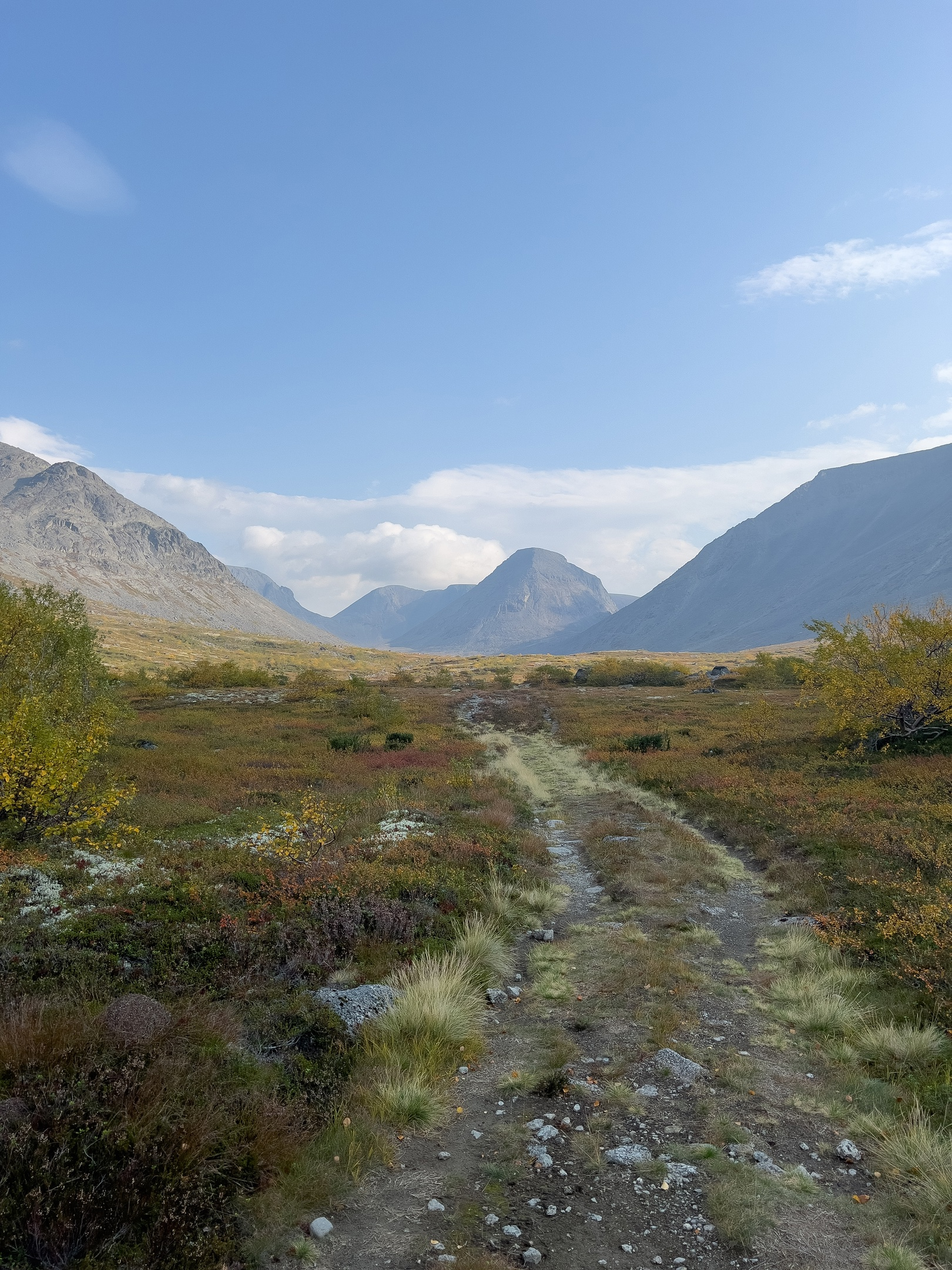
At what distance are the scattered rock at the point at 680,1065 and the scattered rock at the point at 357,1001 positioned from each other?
358 cm

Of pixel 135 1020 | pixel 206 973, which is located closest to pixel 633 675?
pixel 206 973

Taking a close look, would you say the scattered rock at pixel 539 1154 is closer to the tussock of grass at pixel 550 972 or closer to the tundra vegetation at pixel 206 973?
the tundra vegetation at pixel 206 973

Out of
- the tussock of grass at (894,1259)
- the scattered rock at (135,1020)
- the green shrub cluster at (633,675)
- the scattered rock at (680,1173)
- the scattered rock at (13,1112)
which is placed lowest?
the green shrub cluster at (633,675)

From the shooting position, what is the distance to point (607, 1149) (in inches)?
255

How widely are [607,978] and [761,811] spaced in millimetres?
12654

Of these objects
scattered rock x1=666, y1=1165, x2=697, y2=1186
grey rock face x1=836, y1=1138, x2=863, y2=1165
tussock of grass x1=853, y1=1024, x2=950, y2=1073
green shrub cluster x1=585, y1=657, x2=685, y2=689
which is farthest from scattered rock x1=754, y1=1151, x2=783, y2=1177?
green shrub cluster x1=585, y1=657, x2=685, y2=689

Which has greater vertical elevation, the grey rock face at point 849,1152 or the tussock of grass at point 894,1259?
the tussock of grass at point 894,1259

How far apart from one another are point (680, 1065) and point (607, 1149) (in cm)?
184

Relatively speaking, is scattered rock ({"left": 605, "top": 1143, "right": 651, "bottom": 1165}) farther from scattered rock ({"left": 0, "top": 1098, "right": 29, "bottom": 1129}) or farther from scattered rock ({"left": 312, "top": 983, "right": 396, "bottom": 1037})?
scattered rock ({"left": 0, "top": 1098, "right": 29, "bottom": 1129})

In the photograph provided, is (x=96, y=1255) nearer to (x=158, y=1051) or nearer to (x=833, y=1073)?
(x=158, y=1051)

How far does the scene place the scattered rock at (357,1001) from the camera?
8.30 m

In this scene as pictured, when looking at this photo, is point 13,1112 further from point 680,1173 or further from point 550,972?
point 550,972

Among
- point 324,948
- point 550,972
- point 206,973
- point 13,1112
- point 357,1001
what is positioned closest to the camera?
point 13,1112

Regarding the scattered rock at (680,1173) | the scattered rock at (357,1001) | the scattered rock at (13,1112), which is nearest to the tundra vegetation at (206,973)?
the scattered rock at (13,1112)
